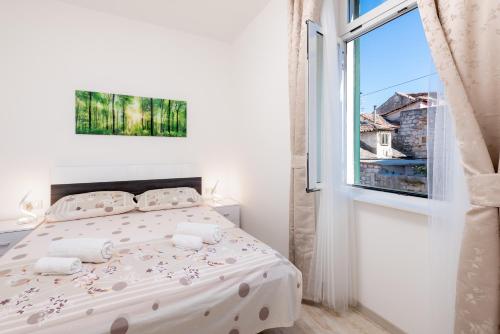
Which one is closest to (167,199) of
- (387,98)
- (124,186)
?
(124,186)

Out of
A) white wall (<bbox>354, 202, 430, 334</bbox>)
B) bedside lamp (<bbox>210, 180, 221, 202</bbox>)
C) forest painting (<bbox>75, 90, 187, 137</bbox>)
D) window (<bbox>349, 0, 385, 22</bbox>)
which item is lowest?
white wall (<bbox>354, 202, 430, 334</bbox>)

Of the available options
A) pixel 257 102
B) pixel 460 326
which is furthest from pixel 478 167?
pixel 257 102

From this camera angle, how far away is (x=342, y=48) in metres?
2.09

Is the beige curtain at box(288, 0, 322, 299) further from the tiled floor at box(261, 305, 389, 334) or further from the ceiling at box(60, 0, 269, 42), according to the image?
the ceiling at box(60, 0, 269, 42)

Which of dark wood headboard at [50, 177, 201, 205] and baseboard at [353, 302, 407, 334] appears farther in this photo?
dark wood headboard at [50, 177, 201, 205]

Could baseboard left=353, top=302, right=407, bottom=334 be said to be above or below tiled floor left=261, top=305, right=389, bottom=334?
above

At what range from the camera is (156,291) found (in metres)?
1.15

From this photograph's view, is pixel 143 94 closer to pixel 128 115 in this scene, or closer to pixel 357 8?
pixel 128 115

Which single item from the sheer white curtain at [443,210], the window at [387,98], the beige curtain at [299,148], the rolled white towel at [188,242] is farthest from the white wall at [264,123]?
the sheer white curtain at [443,210]

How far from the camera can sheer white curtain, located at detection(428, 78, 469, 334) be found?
3.86 ft

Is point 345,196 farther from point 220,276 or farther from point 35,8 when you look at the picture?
point 35,8

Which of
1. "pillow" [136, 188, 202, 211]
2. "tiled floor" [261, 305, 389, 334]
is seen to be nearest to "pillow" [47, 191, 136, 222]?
"pillow" [136, 188, 202, 211]

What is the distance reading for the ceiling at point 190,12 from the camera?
2.60 m

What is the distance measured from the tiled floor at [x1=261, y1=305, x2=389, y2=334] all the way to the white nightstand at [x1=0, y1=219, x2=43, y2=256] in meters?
2.29
